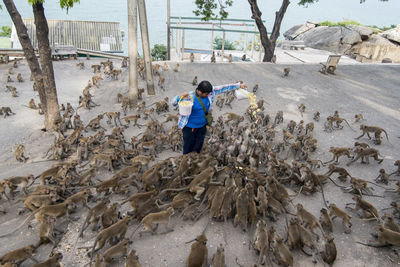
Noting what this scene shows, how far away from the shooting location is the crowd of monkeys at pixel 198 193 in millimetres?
4723

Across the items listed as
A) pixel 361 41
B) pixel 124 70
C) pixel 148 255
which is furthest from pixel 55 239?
pixel 361 41

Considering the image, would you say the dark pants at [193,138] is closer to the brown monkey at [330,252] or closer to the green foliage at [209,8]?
the brown monkey at [330,252]

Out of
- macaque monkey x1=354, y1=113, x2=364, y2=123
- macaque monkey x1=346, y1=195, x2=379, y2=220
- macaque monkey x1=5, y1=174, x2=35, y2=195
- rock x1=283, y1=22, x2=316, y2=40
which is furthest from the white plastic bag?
rock x1=283, y1=22, x2=316, y2=40

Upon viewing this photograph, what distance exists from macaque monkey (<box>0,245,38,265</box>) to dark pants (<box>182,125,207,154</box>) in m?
3.89

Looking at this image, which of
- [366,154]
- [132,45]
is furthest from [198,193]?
[132,45]

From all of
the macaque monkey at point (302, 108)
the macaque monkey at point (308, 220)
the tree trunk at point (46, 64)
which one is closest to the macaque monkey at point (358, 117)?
the macaque monkey at point (302, 108)

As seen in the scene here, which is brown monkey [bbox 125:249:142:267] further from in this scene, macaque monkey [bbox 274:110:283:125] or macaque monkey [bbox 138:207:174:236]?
macaque monkey [bbox 274:110:283:125]

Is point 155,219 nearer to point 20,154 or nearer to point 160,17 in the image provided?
point 20,154

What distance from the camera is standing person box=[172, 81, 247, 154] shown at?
246 inches

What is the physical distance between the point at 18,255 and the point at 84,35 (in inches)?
1048

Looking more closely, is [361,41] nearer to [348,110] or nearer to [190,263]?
[348,110]

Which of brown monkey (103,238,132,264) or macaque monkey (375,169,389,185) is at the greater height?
macaque monkey (375,169,389,185)

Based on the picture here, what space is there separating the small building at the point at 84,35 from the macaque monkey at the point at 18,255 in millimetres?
24949

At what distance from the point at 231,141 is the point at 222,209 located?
2.63m
